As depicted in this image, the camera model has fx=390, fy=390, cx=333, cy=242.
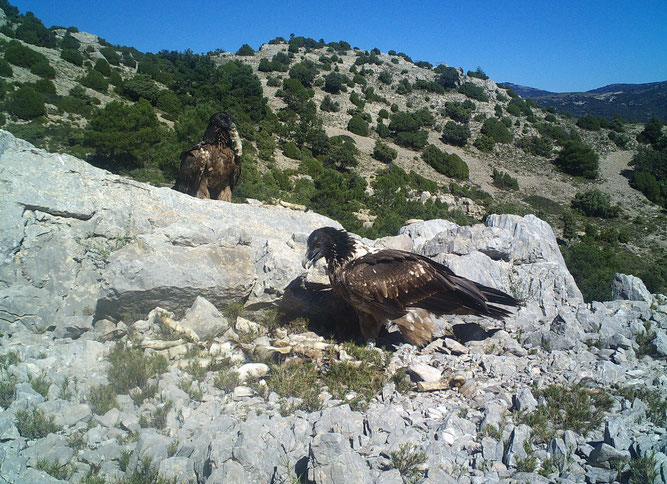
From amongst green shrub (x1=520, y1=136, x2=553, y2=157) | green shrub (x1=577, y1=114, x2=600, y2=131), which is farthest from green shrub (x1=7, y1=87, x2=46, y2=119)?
green shrub (x1=577, y1=114, x2=600, y2=131)

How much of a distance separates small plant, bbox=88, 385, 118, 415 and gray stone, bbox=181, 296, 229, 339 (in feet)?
4.19

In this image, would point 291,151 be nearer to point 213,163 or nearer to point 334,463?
point 213,163

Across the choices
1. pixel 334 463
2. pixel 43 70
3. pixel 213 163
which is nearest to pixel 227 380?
pixel 334 463

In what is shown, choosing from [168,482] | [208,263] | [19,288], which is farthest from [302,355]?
[19,288]

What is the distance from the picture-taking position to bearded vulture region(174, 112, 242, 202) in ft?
27.4

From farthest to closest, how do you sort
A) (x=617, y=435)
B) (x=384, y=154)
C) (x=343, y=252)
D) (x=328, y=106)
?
(x=328, y=106) < (x=384, y=154) < (x=343, y=252) < (x=617, y=435)

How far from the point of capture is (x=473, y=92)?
64.8m

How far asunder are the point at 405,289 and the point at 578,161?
4789 centimetres

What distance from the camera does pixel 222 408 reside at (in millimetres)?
3289

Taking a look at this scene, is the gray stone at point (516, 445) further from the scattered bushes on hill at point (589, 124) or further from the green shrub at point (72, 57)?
the scattered bushes on hill at point (589, 124)

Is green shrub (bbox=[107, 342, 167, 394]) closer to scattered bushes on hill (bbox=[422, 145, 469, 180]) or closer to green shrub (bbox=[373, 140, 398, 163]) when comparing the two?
green shrub (bbox=[373, 140, 398, 163])

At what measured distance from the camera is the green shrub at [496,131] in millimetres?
50594

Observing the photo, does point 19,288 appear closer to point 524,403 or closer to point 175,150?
point 524,403

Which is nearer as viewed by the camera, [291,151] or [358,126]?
[291,151]
